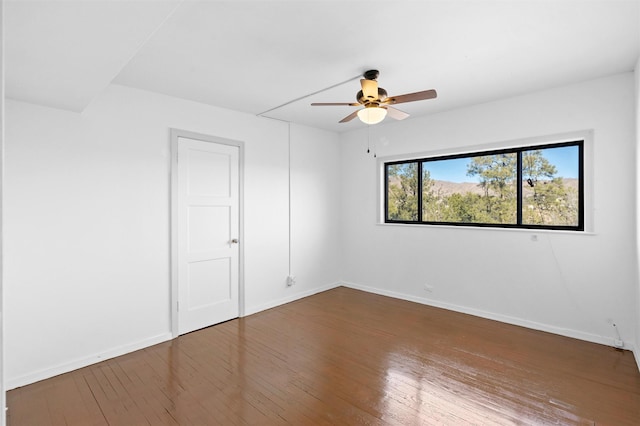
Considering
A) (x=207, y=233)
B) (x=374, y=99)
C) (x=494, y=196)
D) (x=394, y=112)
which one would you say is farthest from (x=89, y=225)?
(x=494, y=196)

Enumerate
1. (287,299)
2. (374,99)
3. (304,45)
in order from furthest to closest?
(287,299) → (374,99) → (304,45)

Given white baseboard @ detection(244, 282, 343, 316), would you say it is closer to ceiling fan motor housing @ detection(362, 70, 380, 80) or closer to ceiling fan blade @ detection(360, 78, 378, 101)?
ceiling fan blade @ detection(360, 78, 378, 101)

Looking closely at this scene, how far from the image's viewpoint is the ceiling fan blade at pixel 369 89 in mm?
2701

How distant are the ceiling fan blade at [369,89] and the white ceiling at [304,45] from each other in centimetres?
21

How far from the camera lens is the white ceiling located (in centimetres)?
171

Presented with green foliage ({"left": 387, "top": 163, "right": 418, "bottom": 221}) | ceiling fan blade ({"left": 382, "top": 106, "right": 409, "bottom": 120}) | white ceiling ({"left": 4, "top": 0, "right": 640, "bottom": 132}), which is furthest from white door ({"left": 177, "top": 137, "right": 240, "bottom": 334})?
green foliage ({"left": 387, "top": 163, "right": 418, "bottom": 221})

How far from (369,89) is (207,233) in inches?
94.3

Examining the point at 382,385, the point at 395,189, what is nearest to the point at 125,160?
the point at 382,385

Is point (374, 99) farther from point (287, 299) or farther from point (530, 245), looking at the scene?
point (287, 299)

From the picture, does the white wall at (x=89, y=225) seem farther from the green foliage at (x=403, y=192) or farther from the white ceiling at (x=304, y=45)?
the green foliage at (x=403, y=192)

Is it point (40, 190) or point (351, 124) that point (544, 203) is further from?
point (40, 190)

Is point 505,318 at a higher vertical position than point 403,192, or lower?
lower

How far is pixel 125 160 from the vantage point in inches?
126

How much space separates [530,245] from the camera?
371 cm
